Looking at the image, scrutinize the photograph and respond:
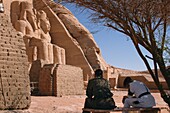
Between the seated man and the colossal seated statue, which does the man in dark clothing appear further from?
the colossal seated statue

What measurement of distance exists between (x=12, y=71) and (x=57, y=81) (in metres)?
7.15

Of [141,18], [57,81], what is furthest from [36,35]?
[141,18]

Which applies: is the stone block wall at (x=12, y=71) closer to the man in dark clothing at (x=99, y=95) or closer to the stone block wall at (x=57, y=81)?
the man in dark clothing at (x=99, y=95)

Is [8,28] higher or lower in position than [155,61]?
higher

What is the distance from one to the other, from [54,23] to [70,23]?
2820 mm

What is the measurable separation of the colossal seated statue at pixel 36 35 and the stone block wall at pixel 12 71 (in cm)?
1581

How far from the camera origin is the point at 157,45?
6613 millimetres

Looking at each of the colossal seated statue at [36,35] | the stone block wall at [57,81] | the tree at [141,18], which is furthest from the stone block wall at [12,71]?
the colossal seated statue at [36,35]

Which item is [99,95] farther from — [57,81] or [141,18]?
[57,81]

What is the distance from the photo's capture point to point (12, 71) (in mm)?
9336

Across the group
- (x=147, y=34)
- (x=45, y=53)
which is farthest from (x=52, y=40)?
(x=147, y=34)

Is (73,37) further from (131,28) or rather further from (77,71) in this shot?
(131,28)

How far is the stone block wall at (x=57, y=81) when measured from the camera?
16.3 metres

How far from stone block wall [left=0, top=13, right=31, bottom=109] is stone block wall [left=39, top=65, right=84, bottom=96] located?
257 inches
